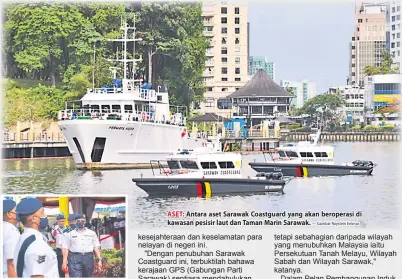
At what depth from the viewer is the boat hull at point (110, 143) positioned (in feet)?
102

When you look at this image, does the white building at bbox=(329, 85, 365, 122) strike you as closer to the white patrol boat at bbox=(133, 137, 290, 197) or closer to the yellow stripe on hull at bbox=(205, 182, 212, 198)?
the white patrol boat at bbox=(133, 137, 290, 197)

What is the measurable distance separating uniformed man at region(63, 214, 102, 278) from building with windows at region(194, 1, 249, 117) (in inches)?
508

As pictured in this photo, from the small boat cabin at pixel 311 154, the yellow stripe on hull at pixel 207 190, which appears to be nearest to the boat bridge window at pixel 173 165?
the yellow stripe on hull at pixel 207 190

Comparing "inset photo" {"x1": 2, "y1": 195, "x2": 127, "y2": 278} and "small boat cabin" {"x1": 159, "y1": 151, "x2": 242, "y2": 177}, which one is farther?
"small boat cabin" {"x1": 159, "y1": 151, "x2": 242, "y2": 177}

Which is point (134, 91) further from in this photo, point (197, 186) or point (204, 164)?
point (197, 186)

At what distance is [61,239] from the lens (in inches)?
677

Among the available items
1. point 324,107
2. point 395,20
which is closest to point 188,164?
point 395,20

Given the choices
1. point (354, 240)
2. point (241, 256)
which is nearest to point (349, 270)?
point (354, 240)

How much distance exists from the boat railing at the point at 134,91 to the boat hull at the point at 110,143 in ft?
2.64

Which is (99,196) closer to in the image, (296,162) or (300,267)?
(300,267)

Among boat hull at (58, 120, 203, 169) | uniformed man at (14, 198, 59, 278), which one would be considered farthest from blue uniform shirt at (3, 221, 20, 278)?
boat hull at (58, 120, 203, 169)

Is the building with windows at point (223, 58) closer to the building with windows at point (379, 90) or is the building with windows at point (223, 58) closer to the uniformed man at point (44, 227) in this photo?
the uniformed man at point (44, 227)

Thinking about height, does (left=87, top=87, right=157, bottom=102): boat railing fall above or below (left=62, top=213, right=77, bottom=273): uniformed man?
above

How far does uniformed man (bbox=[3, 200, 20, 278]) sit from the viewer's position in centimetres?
1708
